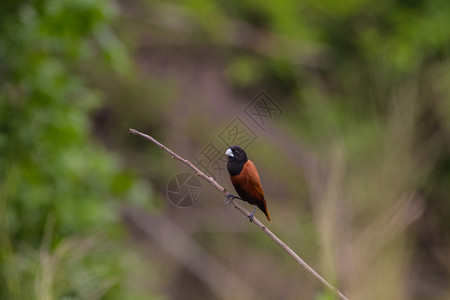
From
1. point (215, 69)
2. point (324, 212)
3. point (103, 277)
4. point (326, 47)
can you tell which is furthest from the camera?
point (215, 69)

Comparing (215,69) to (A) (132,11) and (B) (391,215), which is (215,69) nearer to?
(A) (132,11)

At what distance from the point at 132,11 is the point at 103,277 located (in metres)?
4.48

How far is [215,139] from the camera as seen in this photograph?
6367 millimetres

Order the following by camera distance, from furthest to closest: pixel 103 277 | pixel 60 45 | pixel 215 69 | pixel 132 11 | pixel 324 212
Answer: pixel 215 69 → pixel 132 11 → pixel 60 45 → pixel 103 277 → pixel 324 212

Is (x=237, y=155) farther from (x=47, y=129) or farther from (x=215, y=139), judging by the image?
(x=215, y=139)

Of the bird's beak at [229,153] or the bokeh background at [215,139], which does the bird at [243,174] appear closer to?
the bird's beak at [229,153]

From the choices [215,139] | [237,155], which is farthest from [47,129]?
[215,139]

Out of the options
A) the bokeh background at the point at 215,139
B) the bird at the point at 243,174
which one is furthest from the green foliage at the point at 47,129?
the bird at the point at 243,174

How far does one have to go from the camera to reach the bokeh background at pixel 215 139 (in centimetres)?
201

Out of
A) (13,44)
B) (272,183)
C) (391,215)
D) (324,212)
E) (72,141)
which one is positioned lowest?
(272,183)

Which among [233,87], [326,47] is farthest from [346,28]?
[233,87]

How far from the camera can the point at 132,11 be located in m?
6.56

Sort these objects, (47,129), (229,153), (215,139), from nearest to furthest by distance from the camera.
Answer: (229,153), (47,129), (215,139)

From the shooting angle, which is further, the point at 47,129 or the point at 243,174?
the point at 47,129
